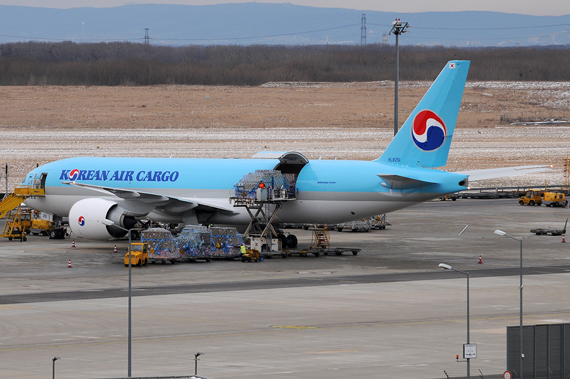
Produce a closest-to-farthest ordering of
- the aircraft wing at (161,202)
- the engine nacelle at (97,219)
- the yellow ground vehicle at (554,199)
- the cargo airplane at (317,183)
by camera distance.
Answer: the cargo airplane at (317,183) → the aircraft wing at (161,202) → the engine nacelle at (97,219) → the yellow ground vehicle at (554,199)

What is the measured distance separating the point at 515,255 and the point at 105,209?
22.2 metres

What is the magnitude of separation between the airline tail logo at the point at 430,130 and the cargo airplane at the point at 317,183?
53 mm

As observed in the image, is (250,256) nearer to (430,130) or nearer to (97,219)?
(97,219)

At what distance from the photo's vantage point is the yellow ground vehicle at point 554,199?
3081 inches

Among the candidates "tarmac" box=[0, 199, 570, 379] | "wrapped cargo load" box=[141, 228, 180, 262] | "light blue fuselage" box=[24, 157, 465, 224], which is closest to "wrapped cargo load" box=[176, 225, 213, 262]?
"wrapped cargo load" box=[141, 228, 180, 262]

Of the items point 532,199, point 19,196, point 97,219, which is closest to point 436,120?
point 97,219

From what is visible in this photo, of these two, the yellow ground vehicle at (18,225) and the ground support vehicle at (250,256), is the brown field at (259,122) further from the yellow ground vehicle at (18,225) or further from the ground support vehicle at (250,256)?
the ground support vehicle at (250,256)

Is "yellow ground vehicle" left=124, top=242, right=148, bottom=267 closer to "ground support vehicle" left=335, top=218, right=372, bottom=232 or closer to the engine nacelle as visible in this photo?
the engine nacelle

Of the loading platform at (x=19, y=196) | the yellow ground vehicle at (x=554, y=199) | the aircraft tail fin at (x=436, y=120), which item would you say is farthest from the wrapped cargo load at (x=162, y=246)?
the yellow ground vehicle at (x=554, y=199)

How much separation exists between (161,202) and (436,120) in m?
15.4

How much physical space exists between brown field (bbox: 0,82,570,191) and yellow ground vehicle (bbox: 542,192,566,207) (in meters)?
20.9

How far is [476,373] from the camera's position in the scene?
24.8 meters

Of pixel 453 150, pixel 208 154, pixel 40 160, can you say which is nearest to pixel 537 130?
pixel 453 150

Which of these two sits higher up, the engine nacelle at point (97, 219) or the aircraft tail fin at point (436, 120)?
the aircraft tail fin at point (436, 120)
